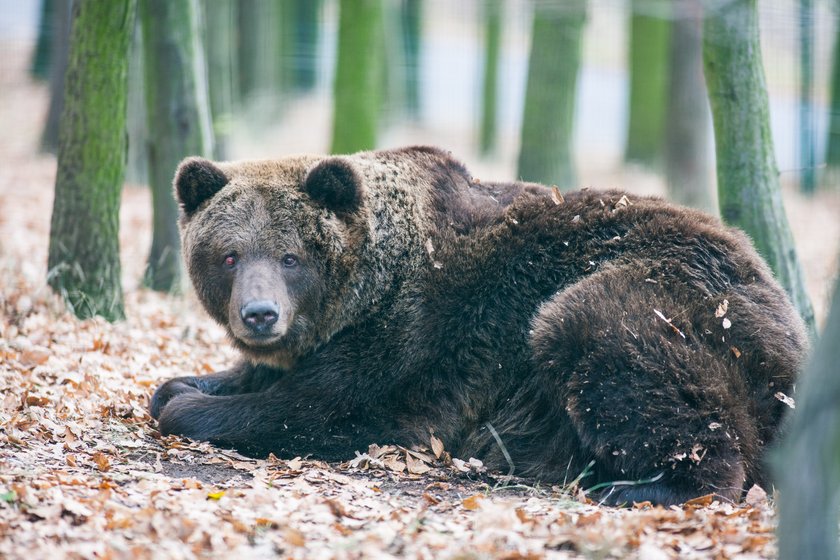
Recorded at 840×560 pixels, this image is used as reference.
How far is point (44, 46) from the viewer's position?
1173 inches

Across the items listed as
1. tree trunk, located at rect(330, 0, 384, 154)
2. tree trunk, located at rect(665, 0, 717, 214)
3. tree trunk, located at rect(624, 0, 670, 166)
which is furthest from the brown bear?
tree trunk, located at rect(624, 0, 670, 166)

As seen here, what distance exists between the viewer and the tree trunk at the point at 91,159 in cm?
831

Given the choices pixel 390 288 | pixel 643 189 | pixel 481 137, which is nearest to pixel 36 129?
pixel 481 137

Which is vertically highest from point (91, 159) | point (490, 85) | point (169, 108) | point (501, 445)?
point (490, 85)

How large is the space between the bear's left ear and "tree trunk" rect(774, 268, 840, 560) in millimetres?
4018

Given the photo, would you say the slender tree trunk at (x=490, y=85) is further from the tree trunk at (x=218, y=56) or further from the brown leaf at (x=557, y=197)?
the brown leaf at (x=557, y=197)

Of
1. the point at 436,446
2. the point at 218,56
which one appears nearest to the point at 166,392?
the point at 436,446

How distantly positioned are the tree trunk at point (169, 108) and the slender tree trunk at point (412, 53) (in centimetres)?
2403

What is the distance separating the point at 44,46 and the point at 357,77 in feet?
63.5

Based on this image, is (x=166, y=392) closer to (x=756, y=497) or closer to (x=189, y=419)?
(x=189, y=419)

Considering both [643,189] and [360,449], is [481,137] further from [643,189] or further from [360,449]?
[360,449]

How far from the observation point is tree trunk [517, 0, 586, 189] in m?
14.0

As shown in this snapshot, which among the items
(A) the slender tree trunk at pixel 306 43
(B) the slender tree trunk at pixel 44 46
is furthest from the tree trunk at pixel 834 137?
(B) the slender tree trunk at pixel 44 46

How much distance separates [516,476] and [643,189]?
1456 centimetres
